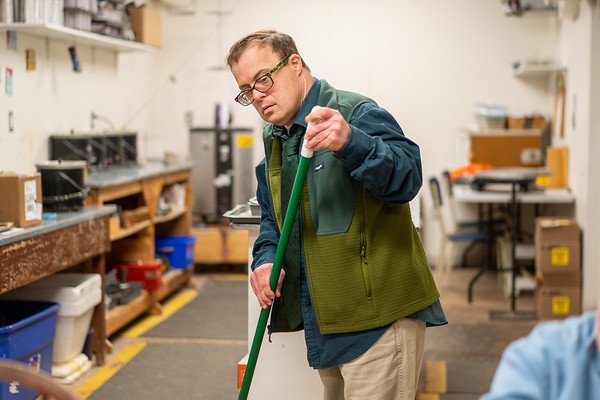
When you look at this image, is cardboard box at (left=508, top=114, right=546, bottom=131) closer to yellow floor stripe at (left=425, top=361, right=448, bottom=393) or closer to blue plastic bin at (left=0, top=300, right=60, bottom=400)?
yellow floor stripe at (left=425, top=361, right=448, bottom=393)

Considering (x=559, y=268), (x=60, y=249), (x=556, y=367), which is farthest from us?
(x=559, y=268)

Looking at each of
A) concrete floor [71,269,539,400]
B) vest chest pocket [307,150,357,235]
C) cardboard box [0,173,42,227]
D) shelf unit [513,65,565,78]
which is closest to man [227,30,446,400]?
vest chest pocket [307,150,357,235]

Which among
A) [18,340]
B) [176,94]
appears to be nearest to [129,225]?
[18,340]

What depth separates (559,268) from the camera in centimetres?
567

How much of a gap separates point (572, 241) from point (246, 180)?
2843mm

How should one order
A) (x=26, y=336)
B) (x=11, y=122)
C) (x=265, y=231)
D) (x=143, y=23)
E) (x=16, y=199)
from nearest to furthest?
(x=265, y=231), (x=26, y=336), (x=16, y=199), (x=11, y=122), (x=143, y=23)

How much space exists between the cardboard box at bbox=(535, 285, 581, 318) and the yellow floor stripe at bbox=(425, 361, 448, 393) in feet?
4.08

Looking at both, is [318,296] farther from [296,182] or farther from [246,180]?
[246,180]

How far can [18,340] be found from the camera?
12.1 ft

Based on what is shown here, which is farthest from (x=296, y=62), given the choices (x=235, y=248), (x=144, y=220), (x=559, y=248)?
(x=235, y=248)

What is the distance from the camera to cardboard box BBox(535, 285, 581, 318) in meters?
5.71

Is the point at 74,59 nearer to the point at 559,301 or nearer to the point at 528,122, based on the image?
the point at 559,301

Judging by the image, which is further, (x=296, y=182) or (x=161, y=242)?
(x=161, y=242)

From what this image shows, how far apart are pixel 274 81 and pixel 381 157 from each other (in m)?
0.39
